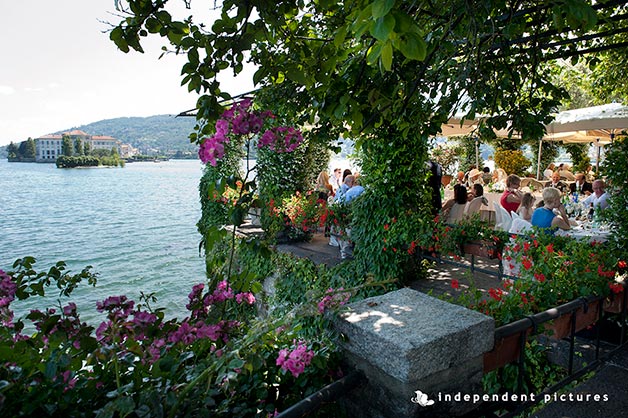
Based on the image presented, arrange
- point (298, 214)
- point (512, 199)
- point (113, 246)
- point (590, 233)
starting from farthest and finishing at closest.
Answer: point (113, 246), point (298, 214), point (512, 199), point (590, 233)

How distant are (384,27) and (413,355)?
3.44 feet

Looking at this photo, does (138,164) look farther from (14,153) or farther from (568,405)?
(568,405)

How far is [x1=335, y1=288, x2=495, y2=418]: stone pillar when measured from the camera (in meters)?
1.45

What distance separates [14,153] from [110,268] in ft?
579

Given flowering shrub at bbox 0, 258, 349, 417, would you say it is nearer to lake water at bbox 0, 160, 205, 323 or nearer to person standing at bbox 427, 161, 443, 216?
person standing at bbox 427, 161, 443, 216

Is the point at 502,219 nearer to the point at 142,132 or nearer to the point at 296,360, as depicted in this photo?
the point at 296,360

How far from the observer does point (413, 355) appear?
1.40m

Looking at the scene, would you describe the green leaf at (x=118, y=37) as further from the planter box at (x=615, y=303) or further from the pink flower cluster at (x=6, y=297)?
the planter box at (x=615, y=303)

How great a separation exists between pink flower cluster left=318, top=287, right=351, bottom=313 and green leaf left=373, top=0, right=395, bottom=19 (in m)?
1.20

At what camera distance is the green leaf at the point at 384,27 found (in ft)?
3.40

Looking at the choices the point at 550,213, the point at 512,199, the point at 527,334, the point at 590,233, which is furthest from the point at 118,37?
the point at 512,199

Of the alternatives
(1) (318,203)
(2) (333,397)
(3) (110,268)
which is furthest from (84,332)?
(3) (110,268)

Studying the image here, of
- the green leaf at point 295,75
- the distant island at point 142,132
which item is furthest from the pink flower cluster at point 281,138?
the distant island at point 142,132

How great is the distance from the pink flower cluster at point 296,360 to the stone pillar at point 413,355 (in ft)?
0.61
